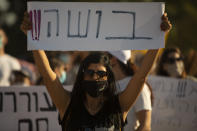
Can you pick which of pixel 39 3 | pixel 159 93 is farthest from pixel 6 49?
pixel 39 3

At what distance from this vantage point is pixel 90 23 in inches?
156

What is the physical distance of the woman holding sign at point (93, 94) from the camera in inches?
149

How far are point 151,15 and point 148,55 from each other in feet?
1.04

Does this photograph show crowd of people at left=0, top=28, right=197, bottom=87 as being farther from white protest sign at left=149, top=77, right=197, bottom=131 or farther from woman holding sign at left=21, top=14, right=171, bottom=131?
woman holding sign at left=21, top=14, right=171, bottom=131

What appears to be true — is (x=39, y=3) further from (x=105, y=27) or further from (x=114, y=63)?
(x=114, y=63)

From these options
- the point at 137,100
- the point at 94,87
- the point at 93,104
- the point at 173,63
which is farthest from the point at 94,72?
the point at 173,63

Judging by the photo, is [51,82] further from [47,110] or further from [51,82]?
[47,110]

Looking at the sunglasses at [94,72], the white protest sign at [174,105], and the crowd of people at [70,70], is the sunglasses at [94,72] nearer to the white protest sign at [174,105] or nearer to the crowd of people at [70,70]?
the crowd of people at [70,70]

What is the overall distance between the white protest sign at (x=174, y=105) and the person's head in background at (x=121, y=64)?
4.45 ft

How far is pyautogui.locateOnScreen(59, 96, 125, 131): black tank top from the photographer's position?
3738 millimetres

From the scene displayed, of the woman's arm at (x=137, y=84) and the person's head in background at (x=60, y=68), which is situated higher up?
the woman's arm at (x=137, y=84)

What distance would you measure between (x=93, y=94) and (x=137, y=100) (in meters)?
0.60

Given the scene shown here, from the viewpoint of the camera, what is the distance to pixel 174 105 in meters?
6.11

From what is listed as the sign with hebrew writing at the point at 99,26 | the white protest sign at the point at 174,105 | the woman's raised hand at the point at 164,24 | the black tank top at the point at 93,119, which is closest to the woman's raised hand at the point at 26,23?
the sign with hebrew writing at the point at 99,26
